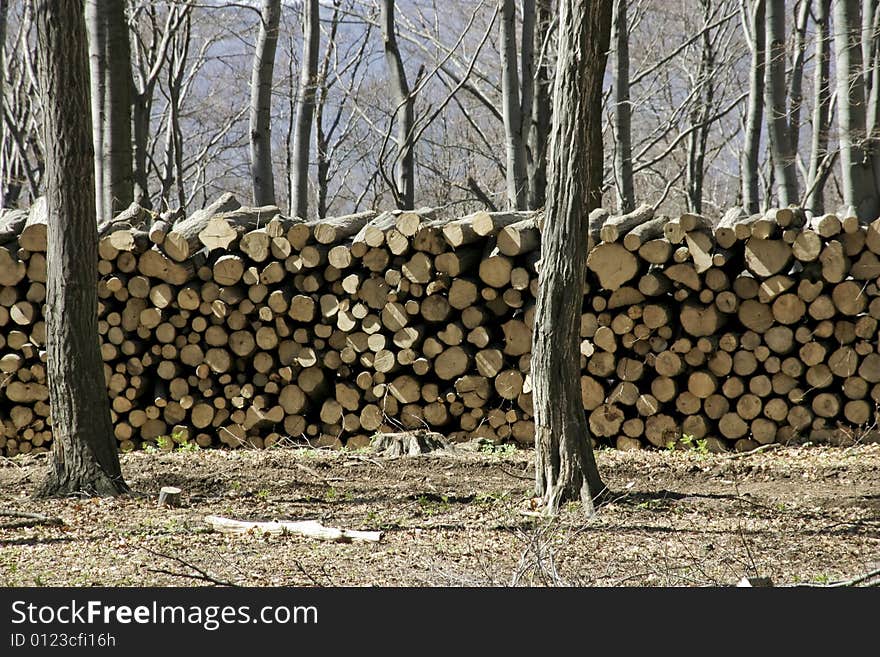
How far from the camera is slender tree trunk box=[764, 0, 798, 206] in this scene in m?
9.89

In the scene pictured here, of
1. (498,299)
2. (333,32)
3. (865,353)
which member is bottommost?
(865,353)

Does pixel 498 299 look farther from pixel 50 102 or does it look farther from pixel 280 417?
pixel 50 102

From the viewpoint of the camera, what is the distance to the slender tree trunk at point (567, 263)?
466 cm

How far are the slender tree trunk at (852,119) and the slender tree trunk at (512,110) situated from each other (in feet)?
10.7

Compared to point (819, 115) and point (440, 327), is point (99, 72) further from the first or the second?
point (819, 115)

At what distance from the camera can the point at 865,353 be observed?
6.41m

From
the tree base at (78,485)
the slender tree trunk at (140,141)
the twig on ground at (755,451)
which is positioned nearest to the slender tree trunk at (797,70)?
the twig on ground at (755,451)

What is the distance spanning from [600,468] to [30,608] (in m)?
3.76

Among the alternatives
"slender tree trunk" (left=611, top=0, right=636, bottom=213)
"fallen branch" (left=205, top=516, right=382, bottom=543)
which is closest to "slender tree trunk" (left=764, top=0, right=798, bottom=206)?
"slender tree trunk" (left=611, top=0, right=636, bottom=213)

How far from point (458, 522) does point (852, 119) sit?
6578 mm

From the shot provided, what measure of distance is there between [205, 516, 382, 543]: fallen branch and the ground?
62 mm

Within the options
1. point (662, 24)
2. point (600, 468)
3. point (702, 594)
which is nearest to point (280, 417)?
point (600, 468)

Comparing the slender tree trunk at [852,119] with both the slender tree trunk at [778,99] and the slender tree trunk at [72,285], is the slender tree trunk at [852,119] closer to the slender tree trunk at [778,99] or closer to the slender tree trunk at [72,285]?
the slender tree trunk at [778,99]

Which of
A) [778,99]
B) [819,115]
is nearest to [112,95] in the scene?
[778,99]
